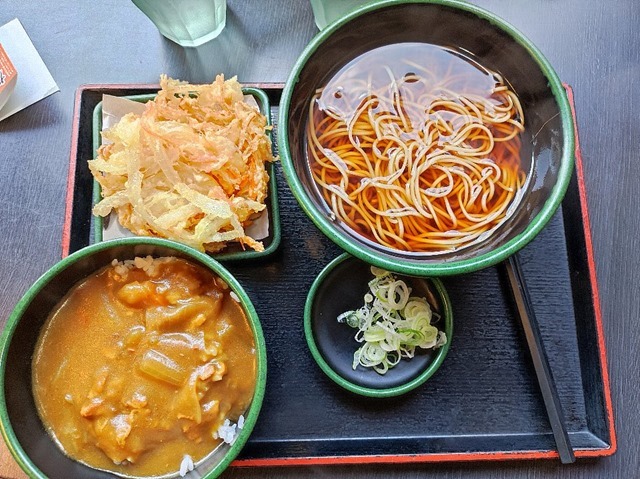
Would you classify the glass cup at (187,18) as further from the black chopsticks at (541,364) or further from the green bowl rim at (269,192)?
the black chopsticks at (541,364)

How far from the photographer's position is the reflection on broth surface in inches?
59.6

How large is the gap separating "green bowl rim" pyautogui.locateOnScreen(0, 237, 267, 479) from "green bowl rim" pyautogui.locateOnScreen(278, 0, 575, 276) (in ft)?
0.96

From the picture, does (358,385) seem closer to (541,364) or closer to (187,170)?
(541,364)

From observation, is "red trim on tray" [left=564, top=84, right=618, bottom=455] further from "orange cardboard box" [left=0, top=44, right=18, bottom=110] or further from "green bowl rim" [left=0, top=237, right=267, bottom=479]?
"orange cardboard box" [left=0, top=44, right=18, bottom=110]

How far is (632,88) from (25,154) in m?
2.16

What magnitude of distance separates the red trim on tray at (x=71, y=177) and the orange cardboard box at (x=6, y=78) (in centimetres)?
29

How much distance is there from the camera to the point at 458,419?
186cm

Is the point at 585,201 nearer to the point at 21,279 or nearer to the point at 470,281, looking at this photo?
the point at 470,281

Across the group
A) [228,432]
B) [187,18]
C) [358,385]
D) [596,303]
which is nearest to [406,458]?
[358,385]

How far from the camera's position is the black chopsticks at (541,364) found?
176 cm

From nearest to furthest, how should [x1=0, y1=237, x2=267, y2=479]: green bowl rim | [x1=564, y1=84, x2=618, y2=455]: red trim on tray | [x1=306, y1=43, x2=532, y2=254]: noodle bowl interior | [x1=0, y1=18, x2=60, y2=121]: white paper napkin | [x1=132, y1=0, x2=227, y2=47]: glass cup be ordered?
[x1=0, y1=237, x2=267, y2=479]: green bowl rim < [x1=306, y1=43, x2=532, y2=254]: noodle bowl interior < [x1=564, y1=84, x2=618, y2=455]: red trim on tray < [x1=132, y1=0, x2=227, y2=47]: glass cup < [x1=0, y1=18, x2=60, y2=121]: white paper napkin

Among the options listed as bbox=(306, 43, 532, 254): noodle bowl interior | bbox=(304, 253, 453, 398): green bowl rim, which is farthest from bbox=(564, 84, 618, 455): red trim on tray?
bbox=(304, 253, 453, 398): green bowl rim

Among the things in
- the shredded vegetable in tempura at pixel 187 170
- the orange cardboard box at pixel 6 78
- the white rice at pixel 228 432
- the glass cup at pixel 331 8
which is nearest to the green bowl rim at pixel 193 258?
the white rice at pixel 228 432

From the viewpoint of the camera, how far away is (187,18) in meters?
2.12
